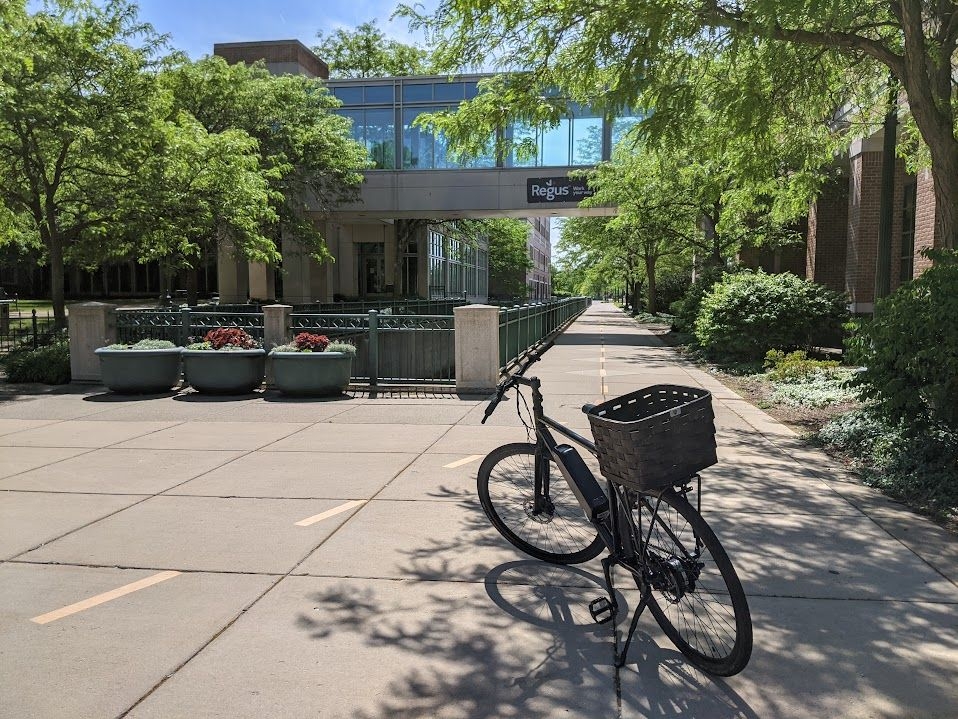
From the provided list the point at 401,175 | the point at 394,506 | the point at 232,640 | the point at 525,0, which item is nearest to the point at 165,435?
the point at 394,506

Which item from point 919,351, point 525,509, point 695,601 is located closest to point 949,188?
point 919,351

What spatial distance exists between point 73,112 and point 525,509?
13.3 meters

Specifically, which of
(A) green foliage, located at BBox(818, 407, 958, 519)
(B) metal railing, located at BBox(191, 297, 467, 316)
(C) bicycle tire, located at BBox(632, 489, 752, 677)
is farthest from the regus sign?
(C) bicycle tire, located at BBox(632, 489, 752, 677)

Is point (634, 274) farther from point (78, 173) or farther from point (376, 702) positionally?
point (376, 702)

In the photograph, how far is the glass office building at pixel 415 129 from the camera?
30.3 metres

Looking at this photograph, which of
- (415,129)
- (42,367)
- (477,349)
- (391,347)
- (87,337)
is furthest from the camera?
(415,129)

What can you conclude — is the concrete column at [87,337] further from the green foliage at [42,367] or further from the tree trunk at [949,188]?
the tree trunk at [949,188]

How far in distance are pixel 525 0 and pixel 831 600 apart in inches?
295

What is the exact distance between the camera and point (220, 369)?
38.7ft

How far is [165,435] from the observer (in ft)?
28.8

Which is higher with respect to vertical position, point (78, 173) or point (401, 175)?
point (401, 175)

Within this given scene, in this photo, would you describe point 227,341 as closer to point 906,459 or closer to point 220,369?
point 220,369

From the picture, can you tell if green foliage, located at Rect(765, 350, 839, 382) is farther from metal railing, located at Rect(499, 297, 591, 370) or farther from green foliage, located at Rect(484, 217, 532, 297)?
green foliage, located at Rect(484, 217, 532, 297)

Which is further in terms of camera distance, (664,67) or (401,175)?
(401,175)
